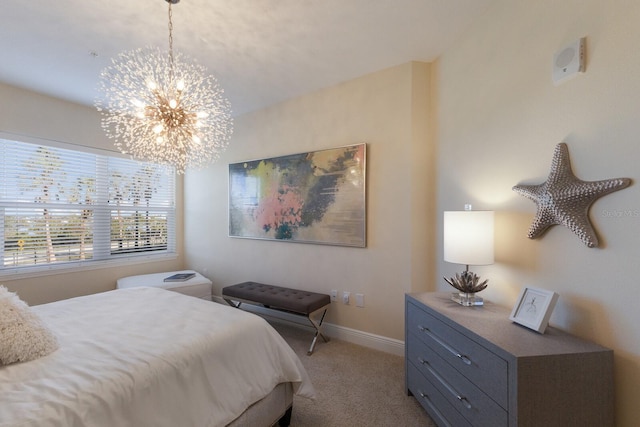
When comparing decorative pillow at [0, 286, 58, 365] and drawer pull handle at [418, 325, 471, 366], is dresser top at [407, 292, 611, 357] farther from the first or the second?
decorative pillow at [0, 286, 58, 365]

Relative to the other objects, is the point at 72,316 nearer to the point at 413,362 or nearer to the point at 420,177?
the point at 413,362

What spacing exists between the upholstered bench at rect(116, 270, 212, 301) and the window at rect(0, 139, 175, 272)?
1.55 ft

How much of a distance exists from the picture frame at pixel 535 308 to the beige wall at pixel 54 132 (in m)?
4.33

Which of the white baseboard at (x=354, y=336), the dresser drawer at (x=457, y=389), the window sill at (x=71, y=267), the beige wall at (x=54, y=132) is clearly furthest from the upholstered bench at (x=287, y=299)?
the beige wall at (x=54, y=132)

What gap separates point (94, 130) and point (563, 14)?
15.1 feet

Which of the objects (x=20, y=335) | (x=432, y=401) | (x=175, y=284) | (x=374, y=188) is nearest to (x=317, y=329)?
(x=432, y=401)

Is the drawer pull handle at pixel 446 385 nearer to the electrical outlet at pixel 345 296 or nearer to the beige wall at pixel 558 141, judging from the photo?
the beige wall at pixel 558 141

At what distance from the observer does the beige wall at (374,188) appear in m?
2.50

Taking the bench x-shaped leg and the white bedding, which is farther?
the bench x-shaped leg

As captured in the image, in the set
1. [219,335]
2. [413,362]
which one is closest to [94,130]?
[219,335]

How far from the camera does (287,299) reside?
2713 millimetres

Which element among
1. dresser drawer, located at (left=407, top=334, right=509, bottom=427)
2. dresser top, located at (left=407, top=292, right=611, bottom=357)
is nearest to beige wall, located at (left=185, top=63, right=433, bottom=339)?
dresser drawer, located at (left=407, top=334, right=509, bottom=427)

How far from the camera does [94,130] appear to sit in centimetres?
346

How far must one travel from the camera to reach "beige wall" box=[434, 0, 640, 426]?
108 centimetres
